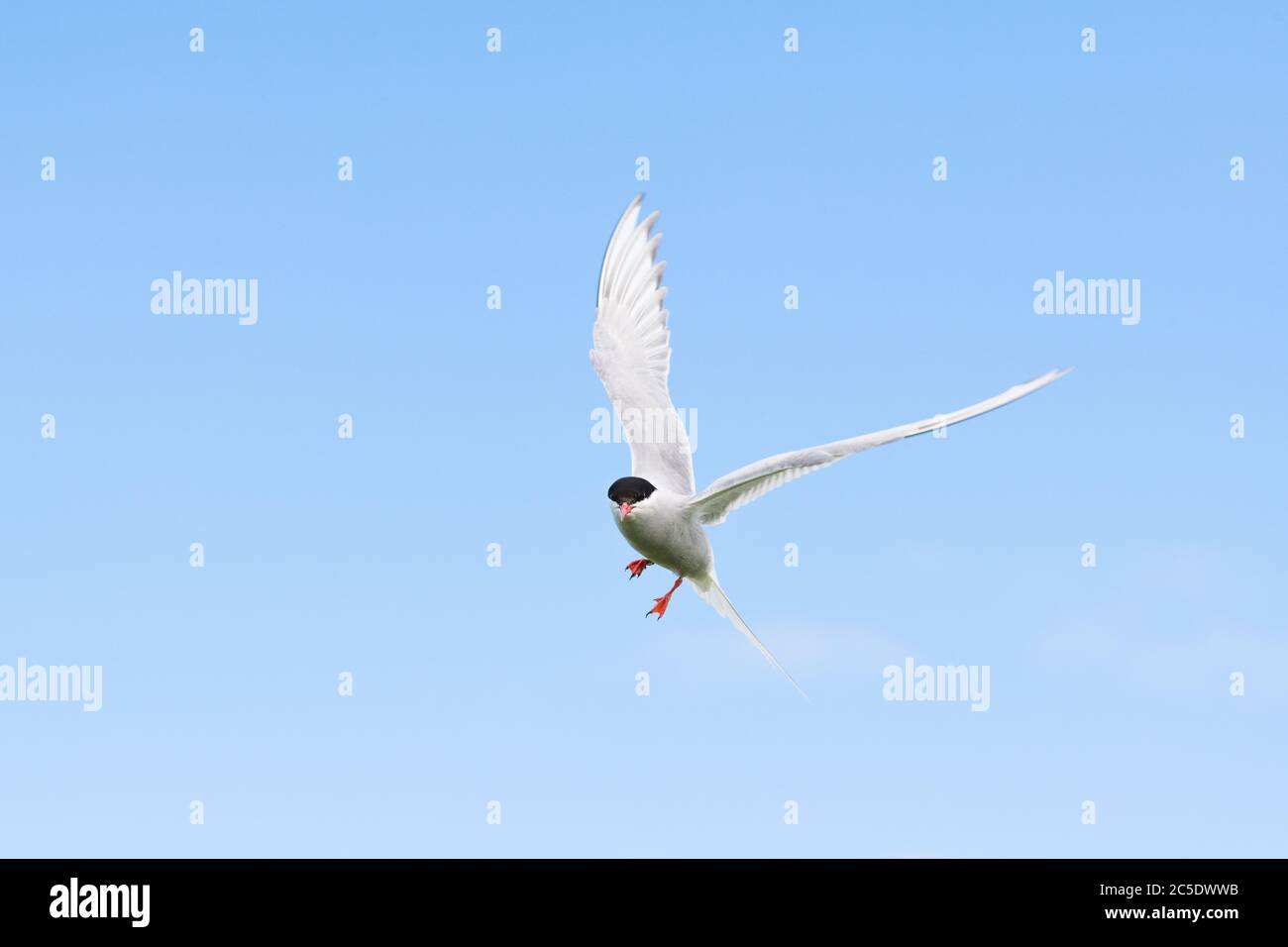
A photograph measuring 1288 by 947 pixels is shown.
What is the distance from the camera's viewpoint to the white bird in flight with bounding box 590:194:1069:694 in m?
9.53

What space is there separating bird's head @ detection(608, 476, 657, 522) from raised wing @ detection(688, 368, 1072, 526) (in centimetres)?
41

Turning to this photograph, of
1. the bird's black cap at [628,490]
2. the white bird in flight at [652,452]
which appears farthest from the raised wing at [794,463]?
the bird's black cap at [628,490]

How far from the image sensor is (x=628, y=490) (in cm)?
950

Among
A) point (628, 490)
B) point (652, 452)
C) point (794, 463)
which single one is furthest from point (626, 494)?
point (652, 452)

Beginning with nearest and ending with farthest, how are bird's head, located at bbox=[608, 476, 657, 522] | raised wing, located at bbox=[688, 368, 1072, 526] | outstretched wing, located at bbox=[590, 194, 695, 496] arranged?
1. raised wing, located at bbox=[688, 368, 1072, 526]
2. bird's head, located at bbox=[608, 476, 657, 522]
3. outstretched wing, located at bbox=[590, 194, 695, 496]

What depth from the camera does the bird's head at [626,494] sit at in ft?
31.1

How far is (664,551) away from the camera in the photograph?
999 centimetres

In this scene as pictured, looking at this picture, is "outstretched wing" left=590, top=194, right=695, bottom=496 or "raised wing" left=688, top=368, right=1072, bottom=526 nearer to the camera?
"raised wing" left=688, top=368, right=1072, bottom=526

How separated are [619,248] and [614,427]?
5.98 feet

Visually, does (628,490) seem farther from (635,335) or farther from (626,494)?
(635,335)

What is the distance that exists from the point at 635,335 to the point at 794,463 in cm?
367

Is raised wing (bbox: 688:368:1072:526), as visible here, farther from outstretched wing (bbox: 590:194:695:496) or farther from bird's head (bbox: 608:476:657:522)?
outstretched wing (bbox: 590:194:695:496)

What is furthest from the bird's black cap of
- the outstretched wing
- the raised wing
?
the outstretched wing
